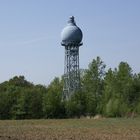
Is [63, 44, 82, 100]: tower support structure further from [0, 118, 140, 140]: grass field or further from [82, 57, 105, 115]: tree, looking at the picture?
[0, 118, 140, 140]: grass field

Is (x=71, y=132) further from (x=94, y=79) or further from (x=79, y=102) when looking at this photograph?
(x=94, y=79)

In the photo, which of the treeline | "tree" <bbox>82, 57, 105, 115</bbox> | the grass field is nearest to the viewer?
the grass field

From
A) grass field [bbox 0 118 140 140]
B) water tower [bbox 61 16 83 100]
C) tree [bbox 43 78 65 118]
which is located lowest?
grass field [bbox 0 118 140 140]

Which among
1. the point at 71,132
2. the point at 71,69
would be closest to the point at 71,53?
the point at 71,69

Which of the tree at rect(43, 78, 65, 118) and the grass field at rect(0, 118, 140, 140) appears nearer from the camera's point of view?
the grass field at rect(0, 118, 140, 140)

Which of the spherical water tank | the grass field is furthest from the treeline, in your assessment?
the grass field

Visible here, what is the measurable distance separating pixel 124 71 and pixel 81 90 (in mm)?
8790

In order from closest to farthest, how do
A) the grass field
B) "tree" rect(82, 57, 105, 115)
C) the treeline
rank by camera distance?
the grass field, the treeline, "tree" rect(82, 57, 105, 115)

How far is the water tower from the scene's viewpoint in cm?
9219

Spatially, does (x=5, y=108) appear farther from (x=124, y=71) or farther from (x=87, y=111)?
(x=124, y=71)

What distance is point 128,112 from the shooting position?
75.5 meters

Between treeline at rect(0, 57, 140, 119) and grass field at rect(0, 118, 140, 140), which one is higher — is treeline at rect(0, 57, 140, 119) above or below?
above

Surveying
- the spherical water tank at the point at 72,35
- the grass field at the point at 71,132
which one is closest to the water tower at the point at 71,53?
the spherical water tank at the point at 72,35

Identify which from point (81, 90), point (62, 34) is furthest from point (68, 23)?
point (81, 90)
